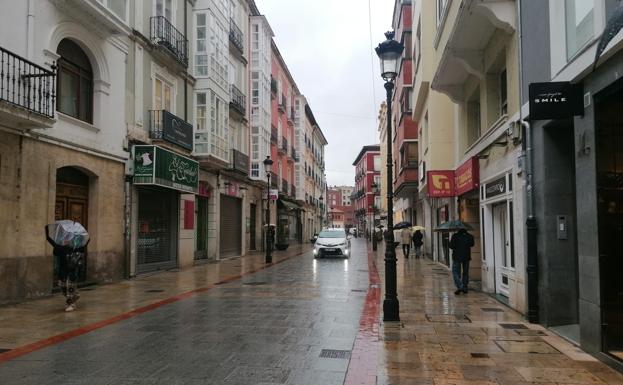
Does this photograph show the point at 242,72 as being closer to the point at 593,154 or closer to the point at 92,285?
the point at 92,285

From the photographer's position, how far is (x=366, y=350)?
22.5 ft

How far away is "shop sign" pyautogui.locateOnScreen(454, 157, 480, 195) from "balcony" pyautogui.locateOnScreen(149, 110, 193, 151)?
9731 millimetres

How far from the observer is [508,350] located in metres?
6.79

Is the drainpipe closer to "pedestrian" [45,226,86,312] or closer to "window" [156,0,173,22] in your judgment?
"pedestrian" [45,226,86,312]

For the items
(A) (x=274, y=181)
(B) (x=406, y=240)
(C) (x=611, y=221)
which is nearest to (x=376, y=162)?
(A) (x=274, y=181)

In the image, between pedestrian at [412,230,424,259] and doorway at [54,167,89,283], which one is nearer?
doorway at [54,167,89,283]

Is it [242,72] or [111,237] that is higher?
[242,72]

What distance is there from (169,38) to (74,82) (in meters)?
5.44

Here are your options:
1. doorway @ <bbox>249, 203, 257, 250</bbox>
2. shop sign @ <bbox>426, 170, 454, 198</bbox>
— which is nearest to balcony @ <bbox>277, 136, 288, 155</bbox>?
doorway @ <bbox>249, 203, 257, 250</bbox>

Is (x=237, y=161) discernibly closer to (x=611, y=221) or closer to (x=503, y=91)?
(x=503, y=91)

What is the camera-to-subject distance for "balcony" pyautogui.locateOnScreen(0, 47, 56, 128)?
10148mm

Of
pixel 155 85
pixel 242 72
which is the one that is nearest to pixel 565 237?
pixel 155 85

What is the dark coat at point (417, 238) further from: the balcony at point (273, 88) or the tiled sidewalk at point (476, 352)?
the tiled sidewalk at point (476, 352)

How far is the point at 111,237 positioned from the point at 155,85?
5791 mm
